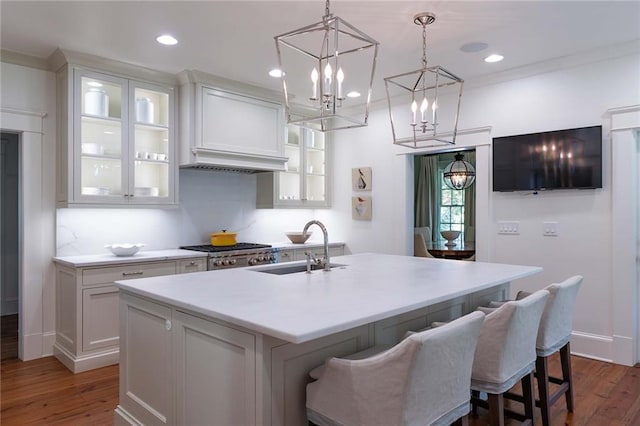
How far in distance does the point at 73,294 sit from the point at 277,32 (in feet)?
8.74

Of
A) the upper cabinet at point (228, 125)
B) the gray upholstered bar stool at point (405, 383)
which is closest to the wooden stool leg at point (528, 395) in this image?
the gray upholstered bar stool at point (405, 383)

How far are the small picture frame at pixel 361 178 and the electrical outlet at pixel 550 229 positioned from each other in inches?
81.9

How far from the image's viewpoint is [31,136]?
148 inches

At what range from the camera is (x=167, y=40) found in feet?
11.3

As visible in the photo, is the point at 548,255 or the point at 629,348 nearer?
the point at 629,348

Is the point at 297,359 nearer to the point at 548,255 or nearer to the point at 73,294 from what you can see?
the point at 73,294

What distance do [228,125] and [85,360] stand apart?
250 cm

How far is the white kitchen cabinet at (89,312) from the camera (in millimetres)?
3500

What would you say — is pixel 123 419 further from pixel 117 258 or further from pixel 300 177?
pixel 300 177

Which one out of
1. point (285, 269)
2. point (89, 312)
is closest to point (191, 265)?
point (89, 312)

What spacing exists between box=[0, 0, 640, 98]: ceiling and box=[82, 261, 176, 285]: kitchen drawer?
1.83 m

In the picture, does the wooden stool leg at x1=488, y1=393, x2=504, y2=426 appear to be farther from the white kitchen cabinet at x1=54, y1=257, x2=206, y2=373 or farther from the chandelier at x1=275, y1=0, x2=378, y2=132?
the white kitchen cabinet at x1=54, y1=257, x2=206, y2=373

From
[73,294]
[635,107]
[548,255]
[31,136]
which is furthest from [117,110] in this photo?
[635,107]

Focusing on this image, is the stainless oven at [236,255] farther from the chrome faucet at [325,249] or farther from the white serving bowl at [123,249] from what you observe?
the chrome faucet at [325,249]
